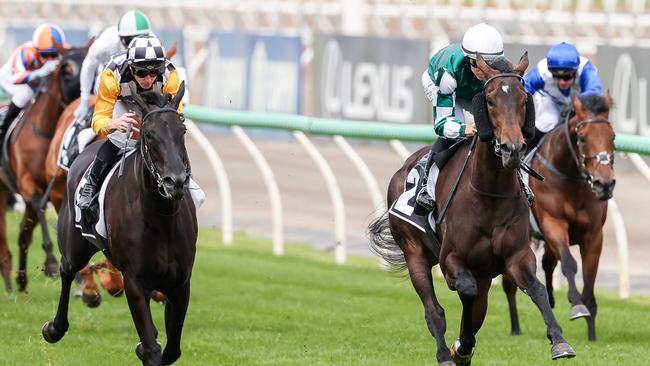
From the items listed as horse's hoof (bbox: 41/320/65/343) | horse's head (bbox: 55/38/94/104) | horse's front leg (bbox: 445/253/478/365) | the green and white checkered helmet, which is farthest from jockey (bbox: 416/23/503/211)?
horse's head (bbox: 55/38/94/104)

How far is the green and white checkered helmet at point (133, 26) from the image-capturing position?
8.70 metres

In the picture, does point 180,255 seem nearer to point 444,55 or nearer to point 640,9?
point 444,55

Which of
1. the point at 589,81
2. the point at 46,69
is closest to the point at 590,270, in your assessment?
the point at 589,81

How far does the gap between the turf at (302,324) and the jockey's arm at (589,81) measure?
1483 mm

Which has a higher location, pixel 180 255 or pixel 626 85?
pixel 180 255

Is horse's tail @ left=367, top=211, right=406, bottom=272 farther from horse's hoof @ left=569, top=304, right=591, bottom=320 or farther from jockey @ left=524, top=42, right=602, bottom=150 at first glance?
jockey @ left=524, top=42, right=602, bottom=150

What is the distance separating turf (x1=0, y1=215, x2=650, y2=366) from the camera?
7832 mm

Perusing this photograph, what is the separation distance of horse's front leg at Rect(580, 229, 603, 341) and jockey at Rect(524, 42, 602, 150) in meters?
0.76

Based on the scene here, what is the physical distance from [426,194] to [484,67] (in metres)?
0.92

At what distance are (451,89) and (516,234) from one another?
3.04ft

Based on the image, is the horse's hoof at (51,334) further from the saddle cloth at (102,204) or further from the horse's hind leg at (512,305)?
the horse's hind leg at (512,305)

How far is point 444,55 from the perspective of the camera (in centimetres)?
712

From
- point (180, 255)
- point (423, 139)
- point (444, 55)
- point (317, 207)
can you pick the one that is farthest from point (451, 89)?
point (317, 207)

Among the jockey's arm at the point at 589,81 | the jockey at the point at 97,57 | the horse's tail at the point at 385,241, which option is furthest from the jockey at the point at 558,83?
the jockey at the point at 97,57
